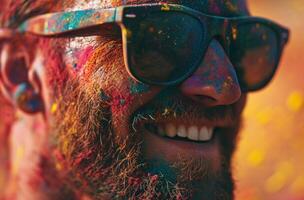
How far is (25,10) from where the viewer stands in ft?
7.61

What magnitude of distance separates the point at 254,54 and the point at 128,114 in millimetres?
546

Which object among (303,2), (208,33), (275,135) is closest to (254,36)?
(208,33)

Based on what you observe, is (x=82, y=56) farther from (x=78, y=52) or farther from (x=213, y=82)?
(x=213, y=82)

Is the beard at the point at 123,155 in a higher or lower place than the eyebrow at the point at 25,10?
lower

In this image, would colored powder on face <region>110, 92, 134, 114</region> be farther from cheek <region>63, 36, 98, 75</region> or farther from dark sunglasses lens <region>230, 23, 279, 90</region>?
dark sunglasses lens <region>230, 23, 279, 90</region>

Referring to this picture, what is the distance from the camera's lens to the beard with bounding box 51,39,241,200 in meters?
1.99

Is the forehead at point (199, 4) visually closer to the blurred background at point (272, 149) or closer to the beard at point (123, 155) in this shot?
the beard at point (123, 155)

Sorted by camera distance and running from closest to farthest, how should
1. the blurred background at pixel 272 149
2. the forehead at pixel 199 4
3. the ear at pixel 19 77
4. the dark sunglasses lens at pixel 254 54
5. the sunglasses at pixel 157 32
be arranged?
the sunglasses at pixel 157 32 → the forehead at pixel 199 4 → the dark sunglasses lens at pixel 254 54 → the ear at pixel 19 77 → the blurred background at pixel 272 149

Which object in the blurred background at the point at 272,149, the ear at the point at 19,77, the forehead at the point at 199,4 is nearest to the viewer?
the forehead at the point at 199,4

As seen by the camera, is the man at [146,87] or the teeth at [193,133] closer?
the man at [146,87]

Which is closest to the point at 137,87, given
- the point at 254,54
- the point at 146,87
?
the point at 146,87

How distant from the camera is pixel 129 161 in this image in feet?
6.64

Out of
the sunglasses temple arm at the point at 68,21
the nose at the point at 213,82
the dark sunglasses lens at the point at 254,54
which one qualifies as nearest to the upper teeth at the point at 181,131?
the nose at the point at 213,82

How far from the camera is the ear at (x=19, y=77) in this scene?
235 cm
